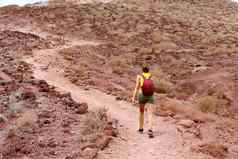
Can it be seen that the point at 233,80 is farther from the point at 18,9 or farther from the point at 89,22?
the point at 18,9

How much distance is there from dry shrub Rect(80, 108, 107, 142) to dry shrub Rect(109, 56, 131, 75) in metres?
9.57

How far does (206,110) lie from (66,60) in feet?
27.4

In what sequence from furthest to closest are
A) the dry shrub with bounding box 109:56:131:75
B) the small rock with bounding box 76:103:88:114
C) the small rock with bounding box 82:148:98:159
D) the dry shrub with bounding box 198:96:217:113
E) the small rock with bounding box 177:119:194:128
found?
the dry shrub with bounding box 109:56:131:75, the dry shrub with bounding box 198:96:217:113, the small rock with bounding box 76:103:88:114, the small rock with bounding box 177:119:194:128, the small rock with bounding box 82:148:98:159

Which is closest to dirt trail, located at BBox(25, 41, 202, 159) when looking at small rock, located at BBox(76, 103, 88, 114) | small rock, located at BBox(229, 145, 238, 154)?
small rock, located at BBox(76, 103, 88, 114)

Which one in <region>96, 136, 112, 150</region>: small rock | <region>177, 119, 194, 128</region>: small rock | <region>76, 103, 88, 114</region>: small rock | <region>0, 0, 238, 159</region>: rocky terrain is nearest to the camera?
<region>96, 136, 112, 150</region>: small rock

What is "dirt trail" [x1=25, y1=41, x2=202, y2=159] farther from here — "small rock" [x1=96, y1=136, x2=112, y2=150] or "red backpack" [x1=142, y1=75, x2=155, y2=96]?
"red backpack" [x1=142, y1=75, x2=155, y2=96]

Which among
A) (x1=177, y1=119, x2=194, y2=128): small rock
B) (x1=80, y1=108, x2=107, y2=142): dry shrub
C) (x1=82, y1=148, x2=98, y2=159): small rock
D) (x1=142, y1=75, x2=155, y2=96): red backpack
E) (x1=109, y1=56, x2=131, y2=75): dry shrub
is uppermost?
(x1=142, y1=75, x2=155, y2=96): red backpack

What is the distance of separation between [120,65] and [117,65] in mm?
157

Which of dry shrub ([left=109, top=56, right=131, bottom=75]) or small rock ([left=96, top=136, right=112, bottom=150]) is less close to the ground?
small rock ([left=96, top=136, right=112, bottom=150])

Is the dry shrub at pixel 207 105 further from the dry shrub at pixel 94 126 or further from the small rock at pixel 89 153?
the small rock at pixel 89 153

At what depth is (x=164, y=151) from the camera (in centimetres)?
1027

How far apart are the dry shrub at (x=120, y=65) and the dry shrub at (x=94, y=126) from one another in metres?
9.57

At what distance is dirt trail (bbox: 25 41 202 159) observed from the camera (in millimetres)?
10094

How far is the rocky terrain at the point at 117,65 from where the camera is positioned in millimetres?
11414
